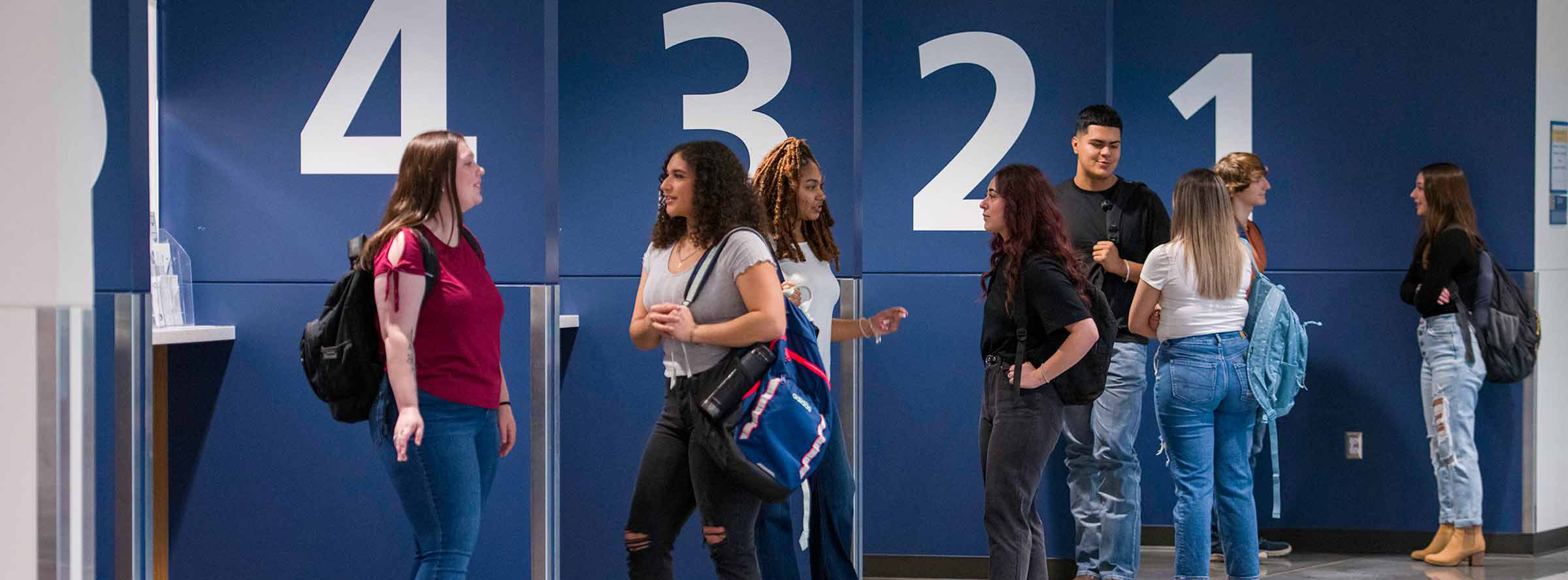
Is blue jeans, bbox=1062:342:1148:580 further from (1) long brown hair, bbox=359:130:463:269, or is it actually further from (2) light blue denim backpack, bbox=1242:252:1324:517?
(1) long brown hair, bbox=359:130:463:269

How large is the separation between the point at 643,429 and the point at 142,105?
208 cm

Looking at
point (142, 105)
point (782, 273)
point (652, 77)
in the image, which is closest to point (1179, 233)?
point (782, 273)

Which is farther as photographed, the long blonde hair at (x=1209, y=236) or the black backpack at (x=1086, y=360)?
the long blonde hair at (x=1209, y=236)

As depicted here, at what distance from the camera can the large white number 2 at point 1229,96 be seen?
5.76 m

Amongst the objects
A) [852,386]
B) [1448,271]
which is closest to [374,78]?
[852,386]

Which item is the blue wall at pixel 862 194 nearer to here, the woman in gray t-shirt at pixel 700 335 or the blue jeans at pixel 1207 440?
the woman in gray t-shirt at pixel 700 335

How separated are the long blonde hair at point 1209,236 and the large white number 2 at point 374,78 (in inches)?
87.6

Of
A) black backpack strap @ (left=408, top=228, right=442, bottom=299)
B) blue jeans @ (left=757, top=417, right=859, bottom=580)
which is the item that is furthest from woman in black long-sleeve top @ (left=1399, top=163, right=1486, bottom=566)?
black backpack strap @ (left=408, top=228, right=442, bottom=299)

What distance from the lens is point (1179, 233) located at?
426 centimetres

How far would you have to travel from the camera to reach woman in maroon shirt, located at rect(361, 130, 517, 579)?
9.25ft

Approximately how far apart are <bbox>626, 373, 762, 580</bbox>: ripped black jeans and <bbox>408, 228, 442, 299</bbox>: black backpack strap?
0.61m

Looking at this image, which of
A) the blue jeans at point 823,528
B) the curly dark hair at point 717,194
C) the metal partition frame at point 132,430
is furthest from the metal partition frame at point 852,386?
the metal partition frame at point 132,430

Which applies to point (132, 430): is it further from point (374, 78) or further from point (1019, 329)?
point (1019, 329)

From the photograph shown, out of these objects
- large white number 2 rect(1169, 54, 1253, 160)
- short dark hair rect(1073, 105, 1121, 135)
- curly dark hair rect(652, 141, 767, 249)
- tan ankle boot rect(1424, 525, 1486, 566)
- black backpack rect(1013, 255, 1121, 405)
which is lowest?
tan ankle boot rect(1424, 525, 1486, 566)
